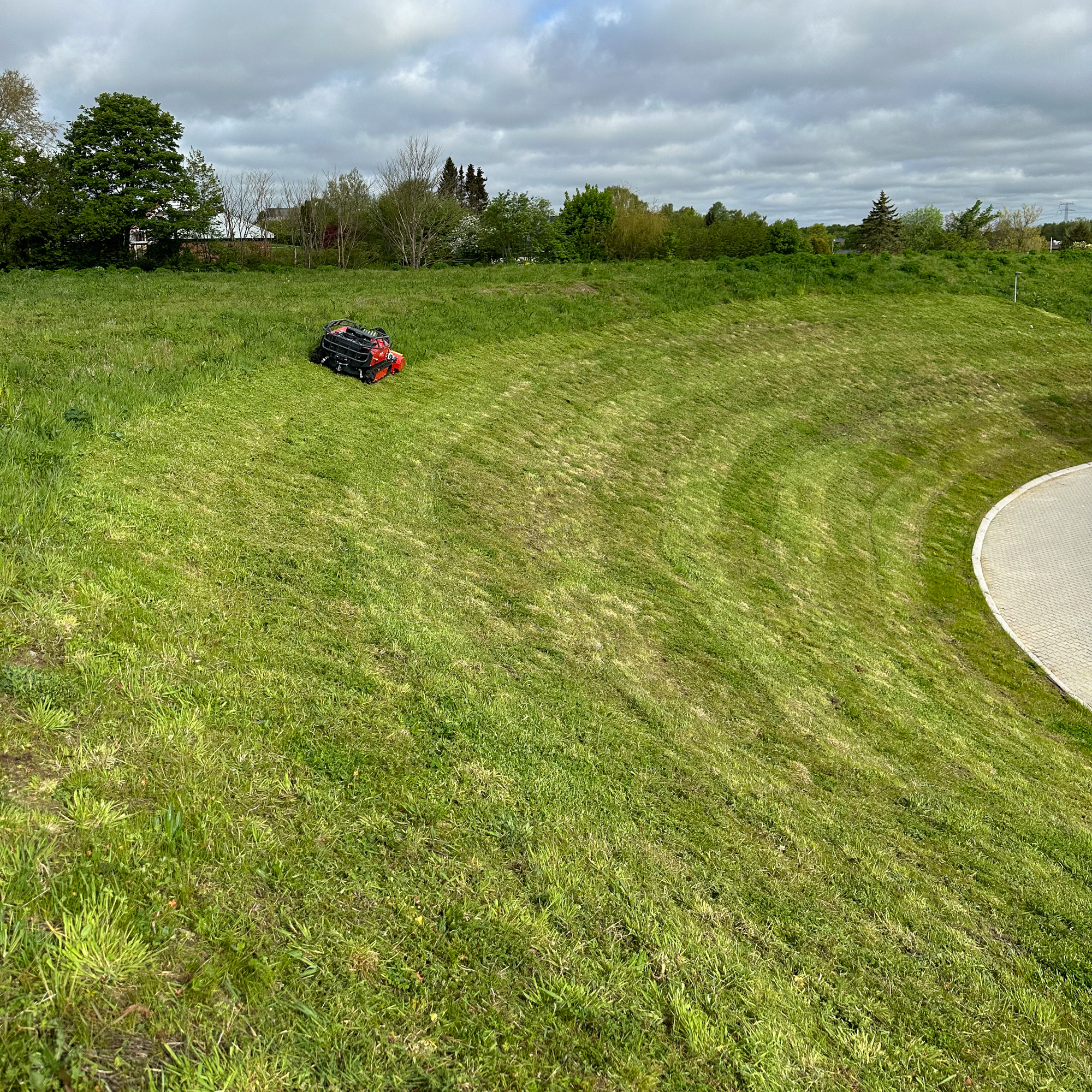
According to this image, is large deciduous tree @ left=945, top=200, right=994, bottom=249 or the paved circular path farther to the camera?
large deciduous tree @ left=945, top=200, right=994, bottom=249

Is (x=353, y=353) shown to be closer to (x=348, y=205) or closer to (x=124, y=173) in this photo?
(x=124, y=173)

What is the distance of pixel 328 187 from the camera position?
61.6m

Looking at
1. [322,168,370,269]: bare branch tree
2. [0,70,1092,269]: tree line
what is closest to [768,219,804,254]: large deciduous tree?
[0,70,1092,269]: tree line

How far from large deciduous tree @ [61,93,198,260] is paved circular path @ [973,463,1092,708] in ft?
148

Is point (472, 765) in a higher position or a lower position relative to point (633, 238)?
lower

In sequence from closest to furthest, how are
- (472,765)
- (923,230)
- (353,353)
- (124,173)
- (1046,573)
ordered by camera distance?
(472,765), (353,353), (1046,573), (124,173), (923,230)

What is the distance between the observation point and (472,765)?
6.75 meters

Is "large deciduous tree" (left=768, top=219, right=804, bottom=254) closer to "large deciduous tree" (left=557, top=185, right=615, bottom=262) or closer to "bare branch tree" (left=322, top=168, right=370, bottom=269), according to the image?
"large deciduous tree" (left=557, top=185, right=615, bottom=262)

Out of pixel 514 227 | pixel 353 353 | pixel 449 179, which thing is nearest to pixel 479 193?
pixel 449 179

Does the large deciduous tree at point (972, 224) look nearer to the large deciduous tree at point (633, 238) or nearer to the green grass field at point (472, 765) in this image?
the large deciduous tree at point (633, 238)

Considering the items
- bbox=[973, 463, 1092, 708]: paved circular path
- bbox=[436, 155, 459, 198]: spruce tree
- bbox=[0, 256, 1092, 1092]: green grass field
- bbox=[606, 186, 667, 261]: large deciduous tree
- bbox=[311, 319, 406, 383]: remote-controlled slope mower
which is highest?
bbox=[436, 155, 459, 198]: spruce tree

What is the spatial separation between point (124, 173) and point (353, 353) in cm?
3664

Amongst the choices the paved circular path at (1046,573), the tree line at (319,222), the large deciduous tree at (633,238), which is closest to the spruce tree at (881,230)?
the tree line at (319,222)

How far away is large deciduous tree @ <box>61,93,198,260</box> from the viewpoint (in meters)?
41.3
